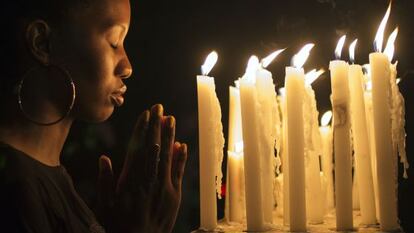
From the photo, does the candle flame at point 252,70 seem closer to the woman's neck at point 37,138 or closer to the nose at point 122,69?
the nose at point 122,69

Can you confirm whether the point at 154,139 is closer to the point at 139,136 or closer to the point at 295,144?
the point at 139,136

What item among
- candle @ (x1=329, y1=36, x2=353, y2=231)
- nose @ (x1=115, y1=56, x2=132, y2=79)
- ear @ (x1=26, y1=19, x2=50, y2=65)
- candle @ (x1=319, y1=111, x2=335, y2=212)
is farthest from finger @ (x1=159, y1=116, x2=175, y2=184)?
candle @ (x1=319, y1=111, x2=335, y2=212)

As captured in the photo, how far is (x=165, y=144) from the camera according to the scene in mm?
812

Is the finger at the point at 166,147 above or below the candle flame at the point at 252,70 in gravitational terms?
below

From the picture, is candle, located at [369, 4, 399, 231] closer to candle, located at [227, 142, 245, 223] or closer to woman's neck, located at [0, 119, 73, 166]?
candle, located at [227, 142, 245, 223]

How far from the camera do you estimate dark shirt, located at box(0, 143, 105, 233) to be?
66 centimetres

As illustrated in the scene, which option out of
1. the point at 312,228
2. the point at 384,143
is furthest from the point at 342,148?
the point at 312,228

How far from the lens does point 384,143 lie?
913 millimetres

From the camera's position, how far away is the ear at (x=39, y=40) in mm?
738

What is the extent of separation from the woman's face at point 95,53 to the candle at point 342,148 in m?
0.38

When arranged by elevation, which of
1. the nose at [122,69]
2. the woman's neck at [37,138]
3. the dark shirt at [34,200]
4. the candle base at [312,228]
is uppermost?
the nose at [122,69]

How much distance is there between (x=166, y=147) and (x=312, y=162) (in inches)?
16.2

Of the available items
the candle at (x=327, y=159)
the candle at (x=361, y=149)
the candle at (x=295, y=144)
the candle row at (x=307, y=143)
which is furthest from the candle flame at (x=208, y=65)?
the candle at (x=327, y=159)

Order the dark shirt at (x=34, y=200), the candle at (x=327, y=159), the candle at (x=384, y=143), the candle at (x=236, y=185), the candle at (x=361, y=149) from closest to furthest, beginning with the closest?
1. the dark shirt at (x=34, y=200)
2. the candle at (x=384, y=143)
3. the candle at (x=361, y=149)
4. the candle at (x=236, y=185)
5. the candle at (x=327, y=159)
